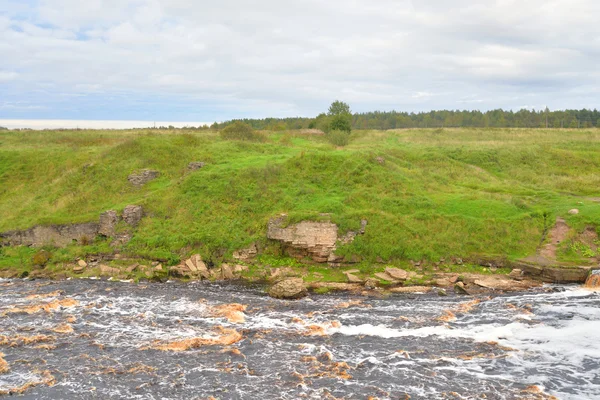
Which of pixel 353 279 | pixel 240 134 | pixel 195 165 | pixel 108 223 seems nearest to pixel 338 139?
pixel 240 134

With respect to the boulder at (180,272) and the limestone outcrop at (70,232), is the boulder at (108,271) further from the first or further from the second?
the limestone outcrop at (70,232)

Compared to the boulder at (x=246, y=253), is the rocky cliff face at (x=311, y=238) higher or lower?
higher

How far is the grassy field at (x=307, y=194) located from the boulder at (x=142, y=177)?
531 millimetres

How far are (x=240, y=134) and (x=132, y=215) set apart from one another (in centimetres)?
2316

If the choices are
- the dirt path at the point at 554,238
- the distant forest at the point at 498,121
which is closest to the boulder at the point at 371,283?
the dirt path at the point at 554,238

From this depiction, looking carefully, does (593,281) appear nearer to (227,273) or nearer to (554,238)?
(554,238)

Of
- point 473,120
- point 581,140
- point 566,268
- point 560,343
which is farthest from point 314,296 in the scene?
point 473,120

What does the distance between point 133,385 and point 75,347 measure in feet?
13.7

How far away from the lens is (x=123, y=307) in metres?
21.7

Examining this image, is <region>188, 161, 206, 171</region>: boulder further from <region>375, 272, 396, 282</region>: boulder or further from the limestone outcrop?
<region>375, 272, 396, 282</region>: boulder

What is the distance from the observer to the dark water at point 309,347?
46.9 feet

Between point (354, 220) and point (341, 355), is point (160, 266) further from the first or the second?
point (341, 355)

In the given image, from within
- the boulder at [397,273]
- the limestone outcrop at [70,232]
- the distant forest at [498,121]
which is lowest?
the boulder at [397,273]

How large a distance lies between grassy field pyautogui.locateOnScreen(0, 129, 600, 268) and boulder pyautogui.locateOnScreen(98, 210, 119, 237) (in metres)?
0.98
